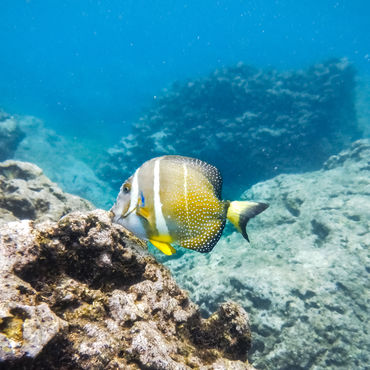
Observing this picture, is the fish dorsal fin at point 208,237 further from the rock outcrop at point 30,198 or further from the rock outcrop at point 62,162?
the rock outcrop at point 62,162

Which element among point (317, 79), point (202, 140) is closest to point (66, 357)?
point (202, 140)

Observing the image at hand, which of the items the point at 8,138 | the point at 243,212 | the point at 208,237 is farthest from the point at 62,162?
the point at 243,212

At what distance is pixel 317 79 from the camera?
16.6 meters

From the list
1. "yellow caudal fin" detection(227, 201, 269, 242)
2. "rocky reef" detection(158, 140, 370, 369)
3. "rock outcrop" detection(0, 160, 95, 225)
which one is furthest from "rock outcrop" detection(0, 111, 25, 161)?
"yellow caudal fin" detection(227, 201, 269, 242)

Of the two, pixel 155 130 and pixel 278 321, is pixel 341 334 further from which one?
pixel 155 130

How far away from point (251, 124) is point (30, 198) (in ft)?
43.1

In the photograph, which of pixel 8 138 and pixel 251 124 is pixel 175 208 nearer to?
pixel 251 124

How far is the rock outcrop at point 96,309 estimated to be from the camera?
3.48 feet

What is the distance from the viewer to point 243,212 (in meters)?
1.53

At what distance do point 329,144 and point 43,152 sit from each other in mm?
22807

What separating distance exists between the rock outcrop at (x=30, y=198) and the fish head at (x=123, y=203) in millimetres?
3100

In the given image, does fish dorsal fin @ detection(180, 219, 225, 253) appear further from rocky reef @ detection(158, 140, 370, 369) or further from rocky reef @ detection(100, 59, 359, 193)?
rocky reef @ detection(100, 59, 359, 193)

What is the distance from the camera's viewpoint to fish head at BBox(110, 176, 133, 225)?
5.11 ft

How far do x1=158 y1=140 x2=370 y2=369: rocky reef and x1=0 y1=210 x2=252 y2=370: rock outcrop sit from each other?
2.92 meters
